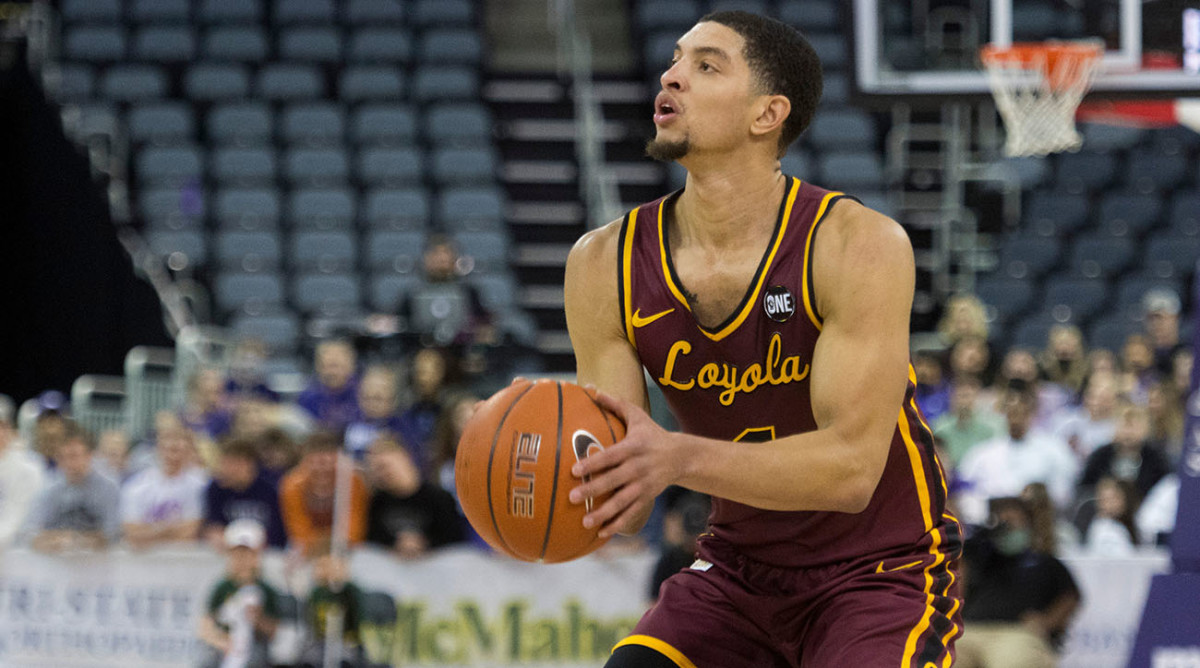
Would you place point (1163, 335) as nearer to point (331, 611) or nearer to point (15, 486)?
point (331, 611)

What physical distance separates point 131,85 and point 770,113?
39.5ft

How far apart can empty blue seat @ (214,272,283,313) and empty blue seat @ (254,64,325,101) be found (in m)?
2.55

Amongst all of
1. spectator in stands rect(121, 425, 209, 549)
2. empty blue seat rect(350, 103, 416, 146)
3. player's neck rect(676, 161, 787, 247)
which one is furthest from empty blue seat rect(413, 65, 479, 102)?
player's neck rect(676, 161, 787, 247)

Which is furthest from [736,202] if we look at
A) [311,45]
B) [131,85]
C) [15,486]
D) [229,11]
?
[229,11]

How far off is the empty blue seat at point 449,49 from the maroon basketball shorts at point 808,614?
12.2 m

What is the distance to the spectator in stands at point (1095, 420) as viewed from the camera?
30.4 feet

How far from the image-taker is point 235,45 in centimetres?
1492

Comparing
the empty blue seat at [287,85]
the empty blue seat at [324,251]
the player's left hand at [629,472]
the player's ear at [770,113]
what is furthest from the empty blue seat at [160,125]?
the player's left hand at [629,472]

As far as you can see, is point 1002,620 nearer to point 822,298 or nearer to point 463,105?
point 822,298

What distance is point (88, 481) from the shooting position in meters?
8.77

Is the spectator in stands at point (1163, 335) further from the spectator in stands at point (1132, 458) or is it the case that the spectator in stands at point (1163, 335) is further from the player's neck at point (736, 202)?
the player's neck at point (736, 202)

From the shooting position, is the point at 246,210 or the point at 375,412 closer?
the point at 375,412

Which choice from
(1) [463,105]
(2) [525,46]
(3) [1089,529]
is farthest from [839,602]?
(2) [525,46]

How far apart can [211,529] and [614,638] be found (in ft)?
7.47
